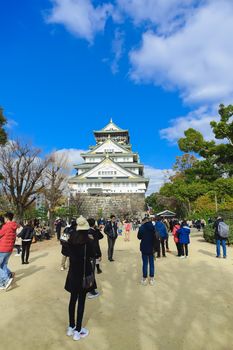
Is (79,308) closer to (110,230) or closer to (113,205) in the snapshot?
(110,230)

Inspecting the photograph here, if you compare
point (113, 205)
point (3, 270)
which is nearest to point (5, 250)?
point (3, 270)

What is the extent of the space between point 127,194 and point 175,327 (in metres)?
44.0

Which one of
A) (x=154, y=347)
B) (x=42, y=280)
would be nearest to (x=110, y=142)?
(x=42, y=280)

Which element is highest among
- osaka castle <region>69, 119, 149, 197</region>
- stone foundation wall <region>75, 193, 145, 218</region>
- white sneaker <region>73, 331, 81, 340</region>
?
osaka castle <region>69, 119, 149, 197</region>

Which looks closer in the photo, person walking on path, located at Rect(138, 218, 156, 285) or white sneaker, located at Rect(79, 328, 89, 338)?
white sneaker, located at Rect(79, 328, 89, 338)

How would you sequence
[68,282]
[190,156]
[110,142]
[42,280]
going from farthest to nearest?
[110,142] → [190,156] → [42,280] → [68,282]

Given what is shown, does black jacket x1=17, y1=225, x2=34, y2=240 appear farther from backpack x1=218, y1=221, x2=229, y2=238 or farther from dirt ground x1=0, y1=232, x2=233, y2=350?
backpack x1=218, y1=221, x2=229, y2=238

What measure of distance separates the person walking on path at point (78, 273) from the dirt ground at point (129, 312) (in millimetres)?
182

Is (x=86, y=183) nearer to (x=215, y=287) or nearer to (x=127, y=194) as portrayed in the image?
(x=127, y=194)

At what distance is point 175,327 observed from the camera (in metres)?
4.38

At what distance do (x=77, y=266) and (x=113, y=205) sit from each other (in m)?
43.0

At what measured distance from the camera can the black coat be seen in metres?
4.14

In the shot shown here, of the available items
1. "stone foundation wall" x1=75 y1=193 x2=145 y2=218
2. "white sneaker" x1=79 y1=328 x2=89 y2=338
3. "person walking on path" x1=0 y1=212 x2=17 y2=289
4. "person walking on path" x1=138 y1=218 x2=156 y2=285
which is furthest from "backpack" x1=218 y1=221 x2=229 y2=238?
"stone foundation wall" x1=75 y1=193 x2=145 y2=218

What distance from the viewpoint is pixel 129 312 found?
5.04m
